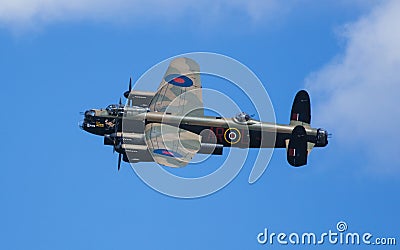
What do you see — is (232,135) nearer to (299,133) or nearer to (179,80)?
(299,133)

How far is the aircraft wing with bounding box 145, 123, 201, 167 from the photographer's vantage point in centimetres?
5362

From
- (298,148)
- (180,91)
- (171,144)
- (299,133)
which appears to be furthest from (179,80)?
(298,148)

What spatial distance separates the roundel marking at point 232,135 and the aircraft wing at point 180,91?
2269 millimetres

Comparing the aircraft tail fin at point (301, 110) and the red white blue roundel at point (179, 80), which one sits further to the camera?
the red white blue roundel at point (179, 80)

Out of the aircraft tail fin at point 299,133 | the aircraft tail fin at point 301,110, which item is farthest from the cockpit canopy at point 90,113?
the aircraft tail fin at point 301,110

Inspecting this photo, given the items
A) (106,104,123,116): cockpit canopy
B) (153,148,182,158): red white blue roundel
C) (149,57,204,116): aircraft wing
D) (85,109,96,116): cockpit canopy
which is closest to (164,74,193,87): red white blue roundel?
(149,57,204,116): aircraft wing

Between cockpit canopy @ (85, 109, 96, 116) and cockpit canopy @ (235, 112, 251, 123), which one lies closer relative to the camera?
cockpit canopy @ (235, 112, 251, 123)

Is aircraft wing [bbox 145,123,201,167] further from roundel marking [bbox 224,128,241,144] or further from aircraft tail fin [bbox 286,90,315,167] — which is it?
aircraft tail fin [bbox 286,90,315,167]

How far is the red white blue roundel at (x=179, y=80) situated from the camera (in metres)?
59.4

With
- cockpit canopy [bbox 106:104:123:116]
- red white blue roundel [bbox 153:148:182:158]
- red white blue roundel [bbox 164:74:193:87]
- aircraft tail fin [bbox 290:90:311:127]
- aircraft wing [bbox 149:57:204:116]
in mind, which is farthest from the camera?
red white blue roundel [bbox 164:74:193:87]

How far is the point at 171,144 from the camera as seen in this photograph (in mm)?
55344

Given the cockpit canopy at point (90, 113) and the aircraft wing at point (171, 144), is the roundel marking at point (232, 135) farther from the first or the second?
the cockpit canopy at point (90, 113)

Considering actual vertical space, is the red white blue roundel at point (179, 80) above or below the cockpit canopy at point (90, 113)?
above

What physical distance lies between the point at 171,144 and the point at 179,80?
20.8ft
